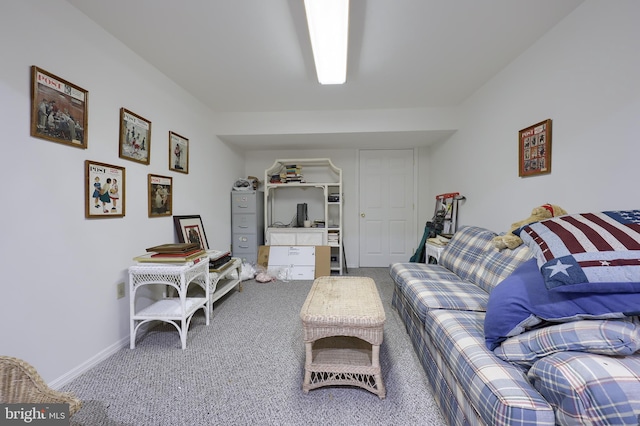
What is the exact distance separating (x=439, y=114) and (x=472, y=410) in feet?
10.2

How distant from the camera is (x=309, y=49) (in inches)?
77.3

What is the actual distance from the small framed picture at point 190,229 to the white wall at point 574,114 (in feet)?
9.96

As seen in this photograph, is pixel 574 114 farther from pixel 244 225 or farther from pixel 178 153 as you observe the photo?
pixel 244 225

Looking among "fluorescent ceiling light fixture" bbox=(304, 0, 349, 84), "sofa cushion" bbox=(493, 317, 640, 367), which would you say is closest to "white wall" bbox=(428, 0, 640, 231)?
"sofa cushion" bbox=(493, 317, 640, 367)

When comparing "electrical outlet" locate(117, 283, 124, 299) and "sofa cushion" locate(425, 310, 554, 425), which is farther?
"electrical outlet" locate(117, 283, 124, 299)

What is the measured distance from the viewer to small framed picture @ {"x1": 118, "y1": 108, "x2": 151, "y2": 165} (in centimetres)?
187

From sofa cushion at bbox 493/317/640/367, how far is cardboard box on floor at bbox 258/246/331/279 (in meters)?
2.61

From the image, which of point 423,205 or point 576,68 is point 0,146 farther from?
point 423,205

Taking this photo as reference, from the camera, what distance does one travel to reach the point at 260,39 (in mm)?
1838

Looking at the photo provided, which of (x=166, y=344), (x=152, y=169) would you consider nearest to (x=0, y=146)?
(x=152, y=169)

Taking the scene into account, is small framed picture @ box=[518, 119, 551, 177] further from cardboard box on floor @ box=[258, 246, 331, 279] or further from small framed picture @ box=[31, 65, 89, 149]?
small framed picture @ box=[31, 65, 89, 149]

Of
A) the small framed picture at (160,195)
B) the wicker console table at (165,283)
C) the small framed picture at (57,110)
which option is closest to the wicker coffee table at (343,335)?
the wicker console table at (165,283)

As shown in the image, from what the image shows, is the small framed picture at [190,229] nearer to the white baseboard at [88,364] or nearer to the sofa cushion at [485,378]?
the white baseboard at [88,364]

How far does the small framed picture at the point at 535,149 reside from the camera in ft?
5.80
